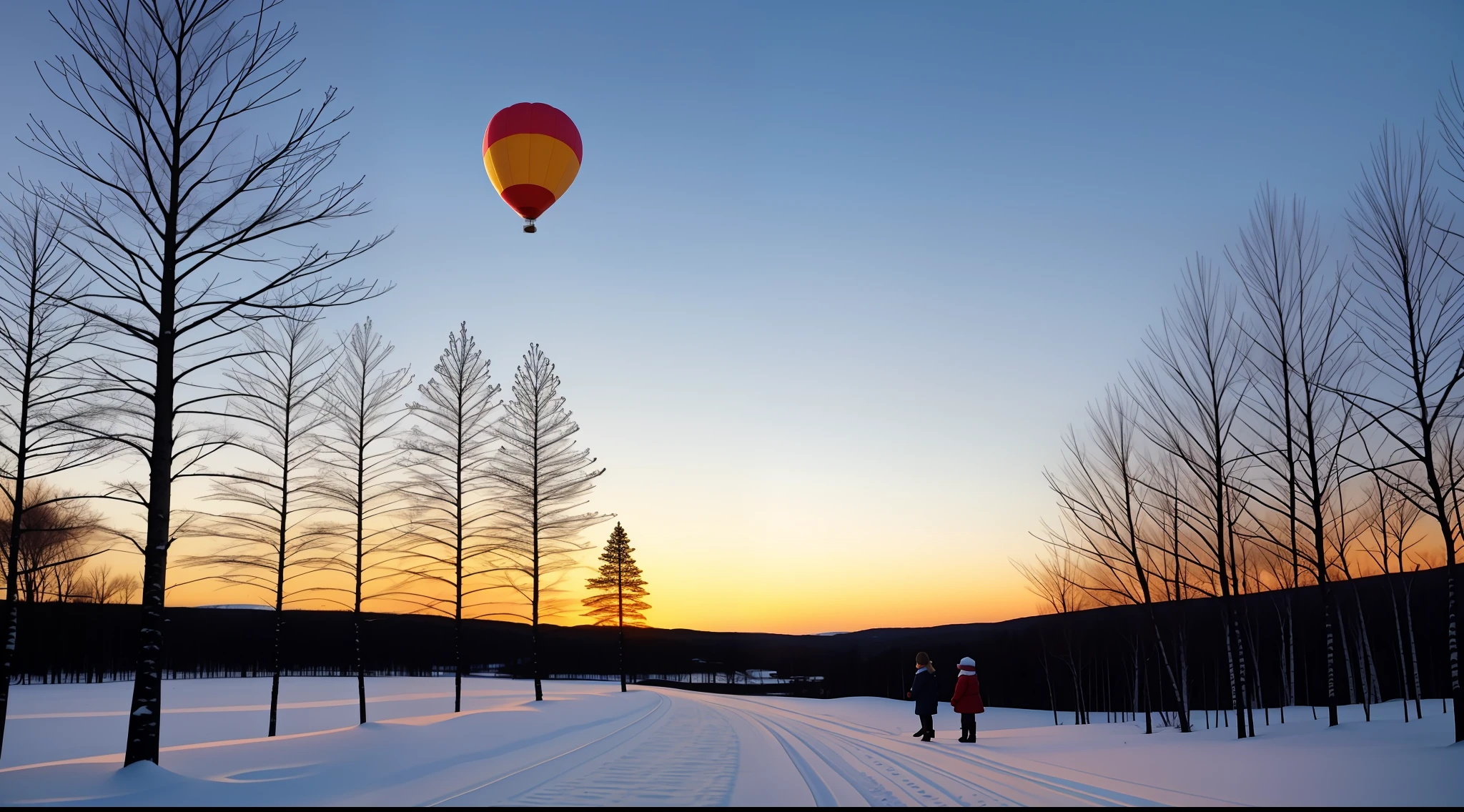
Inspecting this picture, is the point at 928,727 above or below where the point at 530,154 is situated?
below

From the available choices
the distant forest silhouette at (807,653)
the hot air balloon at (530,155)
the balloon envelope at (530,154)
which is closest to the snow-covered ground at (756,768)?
the hot air balloon at (530,155)

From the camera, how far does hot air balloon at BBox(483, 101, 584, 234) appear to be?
1881cm

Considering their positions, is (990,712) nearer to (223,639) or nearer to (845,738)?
(845,738)

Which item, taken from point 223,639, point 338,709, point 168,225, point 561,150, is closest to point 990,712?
point 338,709

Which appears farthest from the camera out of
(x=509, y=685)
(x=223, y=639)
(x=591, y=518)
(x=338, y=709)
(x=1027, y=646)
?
→ (x=223, y=639)

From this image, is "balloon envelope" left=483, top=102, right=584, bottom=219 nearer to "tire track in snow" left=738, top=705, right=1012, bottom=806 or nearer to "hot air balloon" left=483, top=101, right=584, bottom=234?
"hot air balloon" left=483, top=101, right=584, bottom=234

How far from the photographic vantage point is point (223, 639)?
78188 millimetres

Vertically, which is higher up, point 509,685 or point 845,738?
point 845,738

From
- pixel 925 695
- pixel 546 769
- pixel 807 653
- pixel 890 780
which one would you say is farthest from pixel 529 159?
pixel 807 653

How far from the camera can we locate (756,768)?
1080cm

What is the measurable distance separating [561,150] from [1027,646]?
6475 cm

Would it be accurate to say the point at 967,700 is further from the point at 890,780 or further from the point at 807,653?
the point at 807,653

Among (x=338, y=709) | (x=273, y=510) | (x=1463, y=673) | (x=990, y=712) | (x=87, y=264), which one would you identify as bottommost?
(x=990, y=712)

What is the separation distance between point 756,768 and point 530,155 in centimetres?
1418
